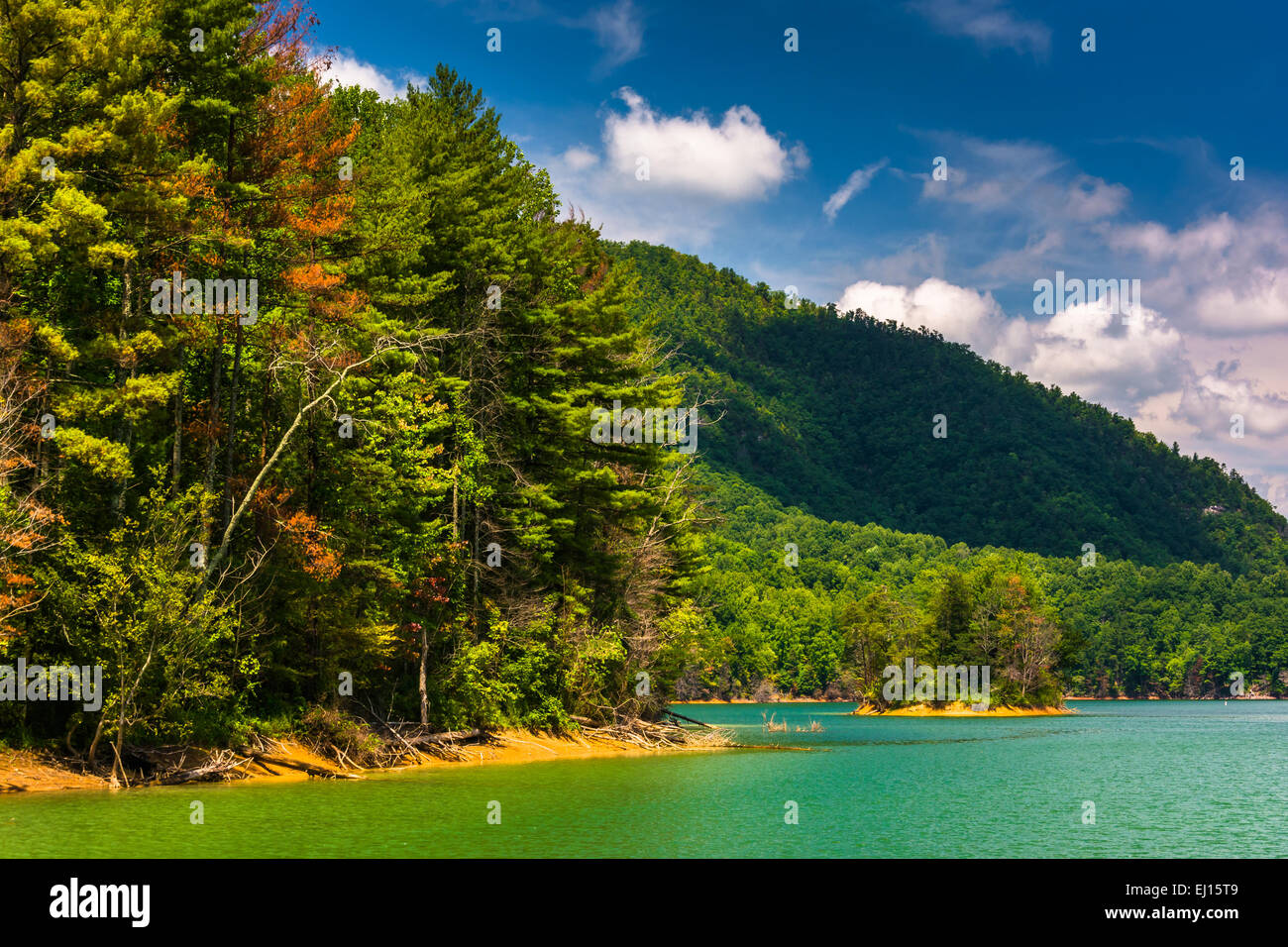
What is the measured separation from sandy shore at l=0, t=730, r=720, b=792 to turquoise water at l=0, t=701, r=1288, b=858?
1.05 m

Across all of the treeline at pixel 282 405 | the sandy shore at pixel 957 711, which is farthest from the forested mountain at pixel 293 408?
the sandy shore at pixel 957 711

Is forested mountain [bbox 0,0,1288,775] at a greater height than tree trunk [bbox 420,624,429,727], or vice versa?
forested mountain [bbox 0,0,1288,775]

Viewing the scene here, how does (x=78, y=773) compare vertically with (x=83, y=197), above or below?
below

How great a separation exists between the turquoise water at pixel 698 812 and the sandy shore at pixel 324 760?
1049 mm

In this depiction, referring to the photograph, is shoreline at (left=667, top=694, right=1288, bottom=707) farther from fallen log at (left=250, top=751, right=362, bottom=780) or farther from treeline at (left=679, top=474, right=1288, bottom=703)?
fallen log at (left=250, top=751, right=362, bottom=780)

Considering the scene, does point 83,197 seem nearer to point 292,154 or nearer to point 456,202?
point 292,154

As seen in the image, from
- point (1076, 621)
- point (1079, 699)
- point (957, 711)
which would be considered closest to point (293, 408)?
point (957, 711)

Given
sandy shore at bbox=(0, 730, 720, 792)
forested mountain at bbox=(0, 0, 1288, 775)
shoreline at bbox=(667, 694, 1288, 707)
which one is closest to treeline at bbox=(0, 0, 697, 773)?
forested mountain at bbox=(0, 0, 1288, 775)

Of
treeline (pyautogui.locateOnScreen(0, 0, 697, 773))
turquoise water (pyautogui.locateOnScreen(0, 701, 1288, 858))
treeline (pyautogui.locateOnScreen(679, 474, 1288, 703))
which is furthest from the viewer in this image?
treeline (pyautogui.locateOnScreen(679, 474, 1288, 703))

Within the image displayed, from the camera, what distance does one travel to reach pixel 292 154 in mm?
31859

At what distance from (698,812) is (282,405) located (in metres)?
16.8

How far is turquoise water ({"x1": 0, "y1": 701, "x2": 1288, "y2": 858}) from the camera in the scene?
19.6 meters
